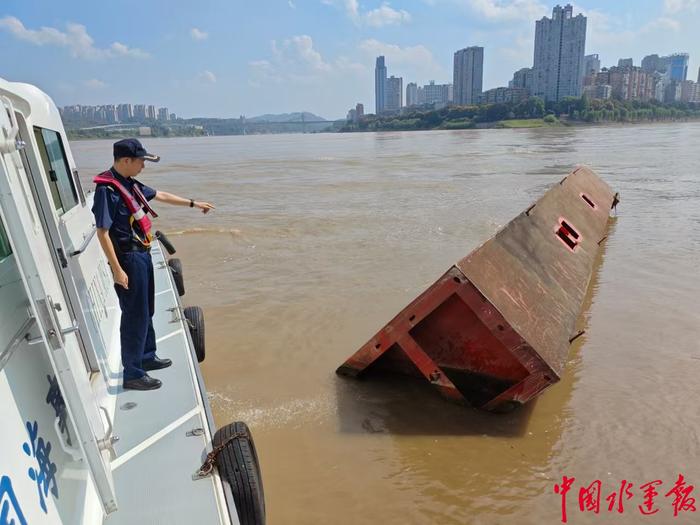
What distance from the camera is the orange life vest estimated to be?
3.38 meters

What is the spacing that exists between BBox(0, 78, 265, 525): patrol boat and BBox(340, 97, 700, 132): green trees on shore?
106 m

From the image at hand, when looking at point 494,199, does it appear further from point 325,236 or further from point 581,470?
point 581,470

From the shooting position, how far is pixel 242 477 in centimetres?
282

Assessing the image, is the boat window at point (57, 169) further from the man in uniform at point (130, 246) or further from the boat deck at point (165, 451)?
the boat deck at point (165, 451)

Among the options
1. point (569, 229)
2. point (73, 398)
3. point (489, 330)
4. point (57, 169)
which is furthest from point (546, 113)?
point (73, 398)

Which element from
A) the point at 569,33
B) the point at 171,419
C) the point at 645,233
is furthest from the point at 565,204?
the point at 569,33

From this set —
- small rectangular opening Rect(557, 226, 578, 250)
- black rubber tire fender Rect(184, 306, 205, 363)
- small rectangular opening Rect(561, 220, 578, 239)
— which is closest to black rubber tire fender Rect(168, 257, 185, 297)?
black rubber tire fender Rect(184, 306, 205, 363)

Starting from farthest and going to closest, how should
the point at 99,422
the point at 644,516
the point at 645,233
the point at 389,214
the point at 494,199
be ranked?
the point at 494,199, the point at 389,214, the point at 645,233, the point at 644,516, the point at 99,422

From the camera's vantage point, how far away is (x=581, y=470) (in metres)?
3.99

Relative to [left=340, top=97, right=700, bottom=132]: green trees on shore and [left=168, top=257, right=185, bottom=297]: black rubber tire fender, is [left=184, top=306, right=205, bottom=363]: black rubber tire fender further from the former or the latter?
[left=340, top=97, right=700, bottom=132]: green trees on shore

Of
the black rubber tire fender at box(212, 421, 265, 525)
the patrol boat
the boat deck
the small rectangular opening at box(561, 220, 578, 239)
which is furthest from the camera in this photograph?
the small rectangular opening at box(561, 220, 578, 239)

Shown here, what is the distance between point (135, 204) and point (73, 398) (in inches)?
67.4

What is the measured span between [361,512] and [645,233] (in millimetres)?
10229

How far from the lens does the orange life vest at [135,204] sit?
11.1ft
